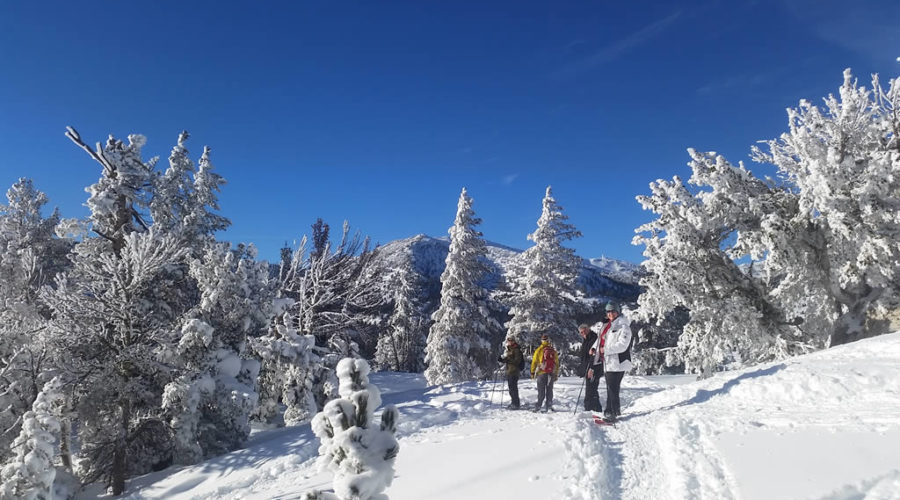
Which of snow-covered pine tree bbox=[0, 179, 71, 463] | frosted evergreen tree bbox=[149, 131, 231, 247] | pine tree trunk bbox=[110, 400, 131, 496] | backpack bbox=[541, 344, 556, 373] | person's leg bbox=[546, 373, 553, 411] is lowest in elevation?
pine tree trunk bbox=[110, 400, 131, 496]

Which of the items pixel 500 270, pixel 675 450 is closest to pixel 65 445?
pixel 675 450

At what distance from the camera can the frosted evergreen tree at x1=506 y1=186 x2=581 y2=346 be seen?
24.9 meters

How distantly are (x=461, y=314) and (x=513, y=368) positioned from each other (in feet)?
48.7

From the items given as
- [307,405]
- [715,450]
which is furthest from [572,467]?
[307,405]

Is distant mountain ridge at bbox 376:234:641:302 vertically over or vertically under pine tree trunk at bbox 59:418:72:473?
over

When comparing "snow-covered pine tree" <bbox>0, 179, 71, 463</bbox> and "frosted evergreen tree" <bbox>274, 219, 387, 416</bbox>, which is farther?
"frosted evergreen tree" <bbox>274, 219, 387, 416</bbox>

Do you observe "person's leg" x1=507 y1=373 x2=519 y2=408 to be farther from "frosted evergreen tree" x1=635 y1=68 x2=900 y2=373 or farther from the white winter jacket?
"frosted evergreen tree" x1=635 y1=68 x2=900 y2=373

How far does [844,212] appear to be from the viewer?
12273 mm

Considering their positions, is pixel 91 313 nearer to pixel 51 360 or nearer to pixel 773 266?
pixel 51 360

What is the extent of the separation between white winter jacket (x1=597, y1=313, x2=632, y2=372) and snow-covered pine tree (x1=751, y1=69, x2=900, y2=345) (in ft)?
26.2

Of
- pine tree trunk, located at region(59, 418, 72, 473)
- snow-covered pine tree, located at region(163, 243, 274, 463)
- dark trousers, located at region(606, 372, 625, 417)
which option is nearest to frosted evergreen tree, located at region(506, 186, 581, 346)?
snow-covered pine tree, located at region(163, 243, 274, 463)

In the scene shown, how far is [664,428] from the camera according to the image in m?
7.29

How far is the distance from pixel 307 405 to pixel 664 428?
1085 cm

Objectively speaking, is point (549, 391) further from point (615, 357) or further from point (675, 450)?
point (675, 450)
